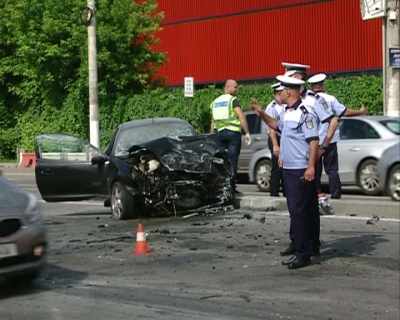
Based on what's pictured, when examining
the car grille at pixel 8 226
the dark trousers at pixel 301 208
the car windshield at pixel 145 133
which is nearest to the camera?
the car grille at pixel 8 226

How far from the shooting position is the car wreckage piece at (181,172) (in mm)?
11977

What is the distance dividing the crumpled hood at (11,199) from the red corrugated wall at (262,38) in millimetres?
27847

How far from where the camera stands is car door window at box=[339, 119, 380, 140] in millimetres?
15719

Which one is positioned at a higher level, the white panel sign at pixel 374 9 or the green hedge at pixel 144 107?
the white panel sign at pixel 374 9

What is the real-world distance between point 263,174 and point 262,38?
74.8ft

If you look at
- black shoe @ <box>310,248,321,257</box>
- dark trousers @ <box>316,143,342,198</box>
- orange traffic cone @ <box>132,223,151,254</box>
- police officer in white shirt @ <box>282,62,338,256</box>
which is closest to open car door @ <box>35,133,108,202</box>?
dark trousers @ <box>316,143,342,198</box>

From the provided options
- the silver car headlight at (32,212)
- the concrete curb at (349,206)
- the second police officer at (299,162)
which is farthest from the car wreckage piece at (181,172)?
the silver car headlight at (32,212)

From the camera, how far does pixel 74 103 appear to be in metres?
34.1

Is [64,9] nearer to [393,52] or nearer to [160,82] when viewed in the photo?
[160,82]

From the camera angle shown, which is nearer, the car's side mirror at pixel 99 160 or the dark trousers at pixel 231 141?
the car's side mirror at pixel 99 160

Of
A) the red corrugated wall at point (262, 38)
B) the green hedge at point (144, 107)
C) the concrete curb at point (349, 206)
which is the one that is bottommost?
the concrete curb at point (349, 206)

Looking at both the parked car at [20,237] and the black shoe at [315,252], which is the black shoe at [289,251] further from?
the parked car at [20,237]

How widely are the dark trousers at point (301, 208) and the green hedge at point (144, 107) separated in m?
17.9

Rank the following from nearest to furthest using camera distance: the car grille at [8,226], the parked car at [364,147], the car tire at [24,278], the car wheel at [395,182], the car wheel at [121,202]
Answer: the car grille at [8,226] < the car tire at [24,278] < the car wheel at [395,182] < the car wheel at [121,202] < the parked car at [364,147]
